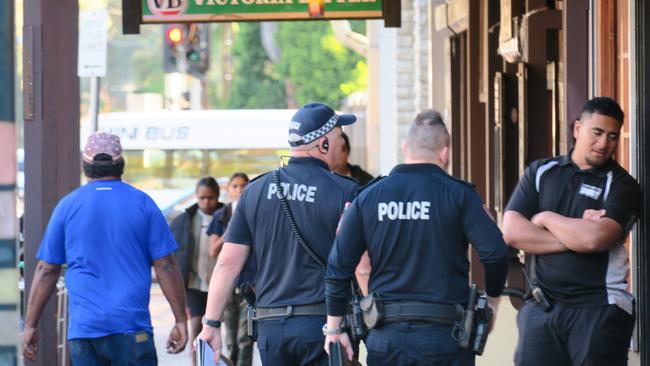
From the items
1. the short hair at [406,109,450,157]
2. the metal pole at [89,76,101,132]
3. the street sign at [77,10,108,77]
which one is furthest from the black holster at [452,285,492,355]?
the metal pole at [89,76,101,132]

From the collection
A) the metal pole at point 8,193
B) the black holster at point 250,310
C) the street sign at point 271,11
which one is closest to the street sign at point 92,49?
the street sign at point 271,11

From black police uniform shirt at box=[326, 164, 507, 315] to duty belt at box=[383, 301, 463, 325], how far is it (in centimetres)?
3

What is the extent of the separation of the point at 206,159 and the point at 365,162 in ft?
41.1

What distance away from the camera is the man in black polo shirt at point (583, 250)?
762 cm

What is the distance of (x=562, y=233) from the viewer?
7.66m

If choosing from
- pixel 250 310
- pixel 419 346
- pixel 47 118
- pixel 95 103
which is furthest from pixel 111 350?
pixel 95 103

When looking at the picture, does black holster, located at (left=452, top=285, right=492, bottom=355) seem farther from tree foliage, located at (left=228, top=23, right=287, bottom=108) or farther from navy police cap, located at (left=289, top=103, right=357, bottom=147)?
tree foliage, located at (left=228, top=23, right=287, bottom=108)

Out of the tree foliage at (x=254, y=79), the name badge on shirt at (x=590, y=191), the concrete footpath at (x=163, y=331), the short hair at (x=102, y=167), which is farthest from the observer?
the tree foliage at (x=254, y=79)

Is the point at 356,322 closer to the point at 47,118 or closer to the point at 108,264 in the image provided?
the point at 108,264

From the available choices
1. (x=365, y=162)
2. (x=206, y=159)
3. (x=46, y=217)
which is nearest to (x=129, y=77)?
(x=365, y=162)

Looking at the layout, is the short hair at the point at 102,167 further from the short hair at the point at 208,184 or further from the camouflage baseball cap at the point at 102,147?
the short hair at the point at 208,184

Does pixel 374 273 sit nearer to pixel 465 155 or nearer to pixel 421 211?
pixel 421 211

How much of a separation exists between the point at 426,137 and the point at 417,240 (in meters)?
0.52

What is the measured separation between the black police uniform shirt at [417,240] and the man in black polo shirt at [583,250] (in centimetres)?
96
